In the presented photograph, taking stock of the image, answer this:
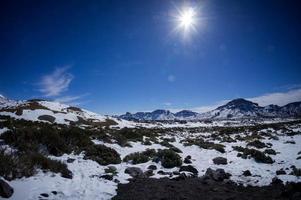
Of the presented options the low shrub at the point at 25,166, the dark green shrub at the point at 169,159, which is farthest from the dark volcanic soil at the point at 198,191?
the dark green shrub at the point at 169,159

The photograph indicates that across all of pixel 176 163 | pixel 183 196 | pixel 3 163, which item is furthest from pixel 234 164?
pixel 3 163

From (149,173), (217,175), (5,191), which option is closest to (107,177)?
(149,173)

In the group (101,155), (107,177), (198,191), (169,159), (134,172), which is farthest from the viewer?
(101,155)

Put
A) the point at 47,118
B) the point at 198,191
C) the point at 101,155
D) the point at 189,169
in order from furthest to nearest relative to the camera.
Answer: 1. the point at 47,118
2. the point at 101,155
3. the point at 189,169
4. the point at 198,191

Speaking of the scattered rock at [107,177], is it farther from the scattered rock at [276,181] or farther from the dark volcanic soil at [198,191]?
the scattered rock at [276,181]

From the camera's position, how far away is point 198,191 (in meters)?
9.14

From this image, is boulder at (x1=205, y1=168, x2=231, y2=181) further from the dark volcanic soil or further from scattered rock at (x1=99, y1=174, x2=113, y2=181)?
scattered rock at (x1=99, y1=174, x2=113, y2=181)

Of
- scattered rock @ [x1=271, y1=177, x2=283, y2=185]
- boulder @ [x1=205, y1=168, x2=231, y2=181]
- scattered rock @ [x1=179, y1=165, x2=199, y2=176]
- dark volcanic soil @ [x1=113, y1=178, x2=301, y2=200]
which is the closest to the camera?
dark volcanic soil @ [x1=113, y1=178, x2=301, y2=200]

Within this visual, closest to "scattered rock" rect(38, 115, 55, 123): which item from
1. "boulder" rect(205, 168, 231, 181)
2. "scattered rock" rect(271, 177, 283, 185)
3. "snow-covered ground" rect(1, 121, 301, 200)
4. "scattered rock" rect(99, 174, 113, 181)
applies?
"snow-covered ground" rect(1, 121, 301, 200)

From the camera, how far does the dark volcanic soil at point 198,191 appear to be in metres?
8.27

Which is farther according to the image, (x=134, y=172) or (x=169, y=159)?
(x=169, y=159)

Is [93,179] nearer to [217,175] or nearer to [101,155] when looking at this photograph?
[101,155]

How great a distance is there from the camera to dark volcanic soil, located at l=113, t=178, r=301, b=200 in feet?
27.1

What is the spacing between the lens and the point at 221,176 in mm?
10906
